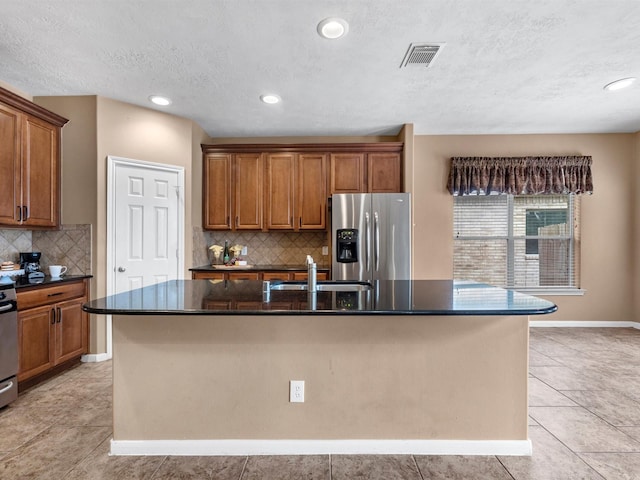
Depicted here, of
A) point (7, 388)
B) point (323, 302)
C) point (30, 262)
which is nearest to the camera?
point (323, 302)

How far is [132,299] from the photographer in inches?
68.7

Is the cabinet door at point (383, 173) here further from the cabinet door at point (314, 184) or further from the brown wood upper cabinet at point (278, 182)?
the cabinet door at point (314, 184)

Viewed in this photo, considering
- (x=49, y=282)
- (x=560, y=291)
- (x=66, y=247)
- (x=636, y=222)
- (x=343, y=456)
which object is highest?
(x=636, y=222)

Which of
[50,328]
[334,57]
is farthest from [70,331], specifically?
[334,57]

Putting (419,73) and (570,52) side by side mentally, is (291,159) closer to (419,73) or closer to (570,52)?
(419,73)

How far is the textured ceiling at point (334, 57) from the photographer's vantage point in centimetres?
211

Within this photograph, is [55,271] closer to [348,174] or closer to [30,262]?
[30,262]

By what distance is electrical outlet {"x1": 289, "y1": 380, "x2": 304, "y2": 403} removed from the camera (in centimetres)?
186

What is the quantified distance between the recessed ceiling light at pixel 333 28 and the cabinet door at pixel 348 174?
2.03m

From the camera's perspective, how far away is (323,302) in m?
1.72

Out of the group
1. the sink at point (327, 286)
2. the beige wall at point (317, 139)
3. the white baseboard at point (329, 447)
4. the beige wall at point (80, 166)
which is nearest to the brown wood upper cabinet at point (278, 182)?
the beige wall at point (317, 139)

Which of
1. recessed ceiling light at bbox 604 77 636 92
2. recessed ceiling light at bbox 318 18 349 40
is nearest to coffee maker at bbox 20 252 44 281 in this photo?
recessed ceiling light at bbox 318 18 349 40

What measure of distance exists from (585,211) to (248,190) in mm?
4631

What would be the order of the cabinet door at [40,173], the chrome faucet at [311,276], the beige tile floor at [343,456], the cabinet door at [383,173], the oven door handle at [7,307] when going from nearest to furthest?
the beige tile floor at [343,456] < the chrome faucet at [311,276] < the oven door handle at [7,307] < the cabinet door at [40,173] < the cabinet door at [383,173]
